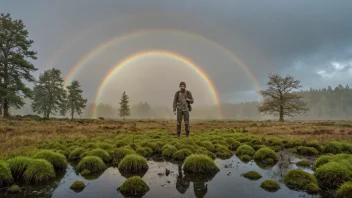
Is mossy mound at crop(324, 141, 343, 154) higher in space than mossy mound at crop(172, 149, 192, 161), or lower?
higher

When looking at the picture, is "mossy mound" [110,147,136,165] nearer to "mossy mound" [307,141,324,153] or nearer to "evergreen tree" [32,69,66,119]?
"mossy mound" [307,141,324,153]

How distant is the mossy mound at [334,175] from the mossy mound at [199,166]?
11.5ft

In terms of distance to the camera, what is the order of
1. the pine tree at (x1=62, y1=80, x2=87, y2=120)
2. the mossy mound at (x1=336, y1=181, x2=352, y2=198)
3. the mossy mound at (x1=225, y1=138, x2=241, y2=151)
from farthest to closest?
the pine tree at (x1=62, y1=80, x2=87, y2=120), the mossy mound at (x1=225, y1=138, x2=241, y2=151), the mossy mound at (x1=336, y1=181, x2=352, y2=198)

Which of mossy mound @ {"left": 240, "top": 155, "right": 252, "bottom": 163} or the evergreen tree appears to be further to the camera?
the evergreen tree

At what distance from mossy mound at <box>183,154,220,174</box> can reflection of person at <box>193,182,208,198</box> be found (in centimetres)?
118

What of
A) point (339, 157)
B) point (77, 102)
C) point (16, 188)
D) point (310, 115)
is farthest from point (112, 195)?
point (310, 115)

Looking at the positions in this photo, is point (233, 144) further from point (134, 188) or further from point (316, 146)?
point (134, 188)

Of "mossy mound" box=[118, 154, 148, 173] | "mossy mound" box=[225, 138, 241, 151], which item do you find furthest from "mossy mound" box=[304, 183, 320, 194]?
"mossy mound" box=[225, 138, 241, 151]

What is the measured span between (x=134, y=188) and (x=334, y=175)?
616cm

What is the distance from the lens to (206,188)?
22.1 feet

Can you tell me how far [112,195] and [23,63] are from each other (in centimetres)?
3983

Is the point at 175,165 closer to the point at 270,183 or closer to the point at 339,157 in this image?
the point at 270,183

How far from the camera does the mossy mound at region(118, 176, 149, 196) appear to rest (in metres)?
6.28

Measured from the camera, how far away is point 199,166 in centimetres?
838
